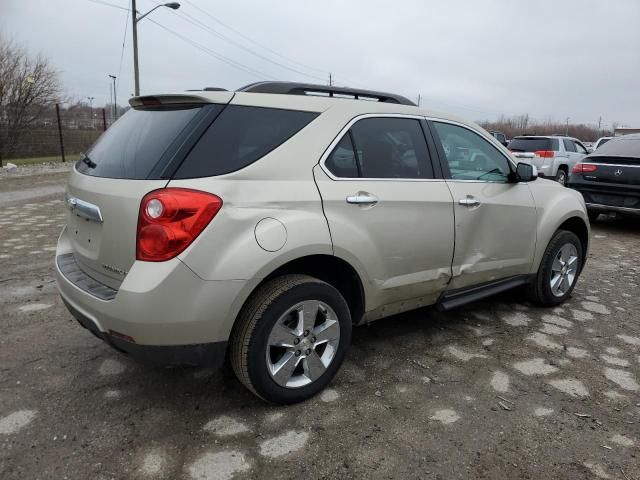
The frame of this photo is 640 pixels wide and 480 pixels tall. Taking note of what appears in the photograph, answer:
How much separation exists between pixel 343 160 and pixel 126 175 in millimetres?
1156

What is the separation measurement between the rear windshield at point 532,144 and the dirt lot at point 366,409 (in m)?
11.5

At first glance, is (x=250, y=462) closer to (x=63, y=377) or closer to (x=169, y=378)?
(x=169, y=378)

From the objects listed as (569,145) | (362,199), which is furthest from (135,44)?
(362,199)

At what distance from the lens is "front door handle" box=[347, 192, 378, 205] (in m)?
2.75

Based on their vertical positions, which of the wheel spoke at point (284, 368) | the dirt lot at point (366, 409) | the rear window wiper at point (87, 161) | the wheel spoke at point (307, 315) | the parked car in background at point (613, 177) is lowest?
the dirt lot at point (366, 409)

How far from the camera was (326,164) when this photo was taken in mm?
2723

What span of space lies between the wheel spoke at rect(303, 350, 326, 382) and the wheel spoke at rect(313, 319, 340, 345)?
0.09m

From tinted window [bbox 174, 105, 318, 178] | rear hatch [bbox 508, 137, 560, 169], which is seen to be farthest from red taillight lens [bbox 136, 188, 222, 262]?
rear hatch [bbox 508, 137, 560, 169]

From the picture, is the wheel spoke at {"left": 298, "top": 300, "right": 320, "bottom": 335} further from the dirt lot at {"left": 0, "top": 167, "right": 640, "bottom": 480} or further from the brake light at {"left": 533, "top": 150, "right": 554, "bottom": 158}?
the brake light at {"left": 533, "top": 150, "right": 554, "bottom": 158}

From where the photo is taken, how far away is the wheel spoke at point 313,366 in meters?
2.70

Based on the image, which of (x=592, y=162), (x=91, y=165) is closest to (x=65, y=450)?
(x=91, y=165)

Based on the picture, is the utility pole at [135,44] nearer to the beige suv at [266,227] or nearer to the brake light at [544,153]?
the brake light at [544,153]

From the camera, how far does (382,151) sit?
3.04 meters

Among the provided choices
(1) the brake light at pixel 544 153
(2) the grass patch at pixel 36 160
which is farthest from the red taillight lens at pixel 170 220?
(2) the grass patch at pixel 36 160
